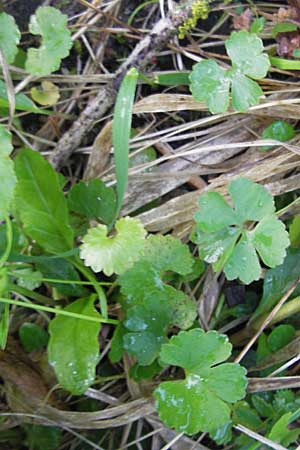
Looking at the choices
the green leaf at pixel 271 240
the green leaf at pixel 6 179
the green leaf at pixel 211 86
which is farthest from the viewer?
the green leaf at pixel 211 86

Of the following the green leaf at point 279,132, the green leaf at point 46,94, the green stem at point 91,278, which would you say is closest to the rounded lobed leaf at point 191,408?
the green stem at point 91,278

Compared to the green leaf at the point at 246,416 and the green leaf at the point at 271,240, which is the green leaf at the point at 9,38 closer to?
the green leaf at the point at 271,240

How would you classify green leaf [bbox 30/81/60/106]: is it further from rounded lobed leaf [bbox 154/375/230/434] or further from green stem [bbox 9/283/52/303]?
rounded lobed leaf [bbox 154/375/230/434]

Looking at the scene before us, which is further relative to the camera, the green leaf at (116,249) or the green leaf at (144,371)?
the green leaf at (144,371)

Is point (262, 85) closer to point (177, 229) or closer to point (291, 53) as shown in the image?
point (291, 53)

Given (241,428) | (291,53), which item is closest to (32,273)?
(241,428)

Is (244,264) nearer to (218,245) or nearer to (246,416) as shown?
(218,245)

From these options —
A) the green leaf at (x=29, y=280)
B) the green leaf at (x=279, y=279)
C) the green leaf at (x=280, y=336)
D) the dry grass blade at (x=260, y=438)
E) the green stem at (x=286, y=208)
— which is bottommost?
the dry grass blade at (x=260, y=438)
